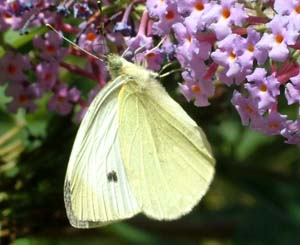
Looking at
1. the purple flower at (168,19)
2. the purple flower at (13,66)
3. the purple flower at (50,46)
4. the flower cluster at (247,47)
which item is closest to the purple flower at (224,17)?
the flower cluster at (247,47)

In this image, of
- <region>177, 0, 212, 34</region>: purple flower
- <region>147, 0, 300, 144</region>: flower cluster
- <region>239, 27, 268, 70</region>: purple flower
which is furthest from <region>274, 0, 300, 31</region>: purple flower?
<region>177, 0, 212, 34</region>: purple flower

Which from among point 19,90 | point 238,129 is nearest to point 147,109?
point 19,90

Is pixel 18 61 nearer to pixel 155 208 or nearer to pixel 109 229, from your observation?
pixel 155 208

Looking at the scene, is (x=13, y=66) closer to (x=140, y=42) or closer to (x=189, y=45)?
(x=140, y=42)

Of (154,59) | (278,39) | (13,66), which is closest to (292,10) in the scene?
(278,39)

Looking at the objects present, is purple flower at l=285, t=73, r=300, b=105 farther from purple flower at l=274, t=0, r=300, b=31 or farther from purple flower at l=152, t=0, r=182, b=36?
purple flower at l=152, t=0, r=182, b=36

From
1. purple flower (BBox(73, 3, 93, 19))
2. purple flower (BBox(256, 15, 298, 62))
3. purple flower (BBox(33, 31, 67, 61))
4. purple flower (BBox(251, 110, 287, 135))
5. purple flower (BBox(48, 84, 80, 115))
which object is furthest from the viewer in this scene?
purple flower (BBox(48, 84, 80, 115))
